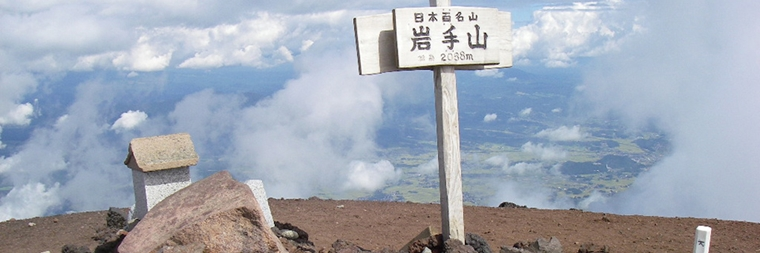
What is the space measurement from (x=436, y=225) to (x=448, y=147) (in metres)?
3.13

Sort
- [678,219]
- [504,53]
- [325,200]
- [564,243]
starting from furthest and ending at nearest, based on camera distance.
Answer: [325,200] < [678,219] < [564,243] < [504,53]

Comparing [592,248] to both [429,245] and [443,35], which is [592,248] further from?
[443,35]

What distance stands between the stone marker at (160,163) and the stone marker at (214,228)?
1883 mm

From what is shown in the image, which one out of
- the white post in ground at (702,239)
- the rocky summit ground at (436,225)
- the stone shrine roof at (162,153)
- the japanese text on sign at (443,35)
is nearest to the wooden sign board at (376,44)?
the japanese text on sign at (443,35)

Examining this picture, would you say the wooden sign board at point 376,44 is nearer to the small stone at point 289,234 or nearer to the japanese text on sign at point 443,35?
the japanese text on sign at point 443,35

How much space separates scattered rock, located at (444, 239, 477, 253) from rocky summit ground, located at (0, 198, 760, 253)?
1.05 m

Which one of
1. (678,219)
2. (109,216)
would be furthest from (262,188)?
(678,219)

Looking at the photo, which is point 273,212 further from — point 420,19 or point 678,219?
point 678,219

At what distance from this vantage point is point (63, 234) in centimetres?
1122

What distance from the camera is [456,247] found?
7.93 meters

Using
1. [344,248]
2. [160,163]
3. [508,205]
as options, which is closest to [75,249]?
[160,163]

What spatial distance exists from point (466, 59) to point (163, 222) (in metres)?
3.79

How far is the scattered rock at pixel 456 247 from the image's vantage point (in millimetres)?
7887

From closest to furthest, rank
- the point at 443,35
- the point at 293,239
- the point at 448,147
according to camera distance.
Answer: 1. the point at 443,35
2. the point at 448,147
3. the point at 293,239
